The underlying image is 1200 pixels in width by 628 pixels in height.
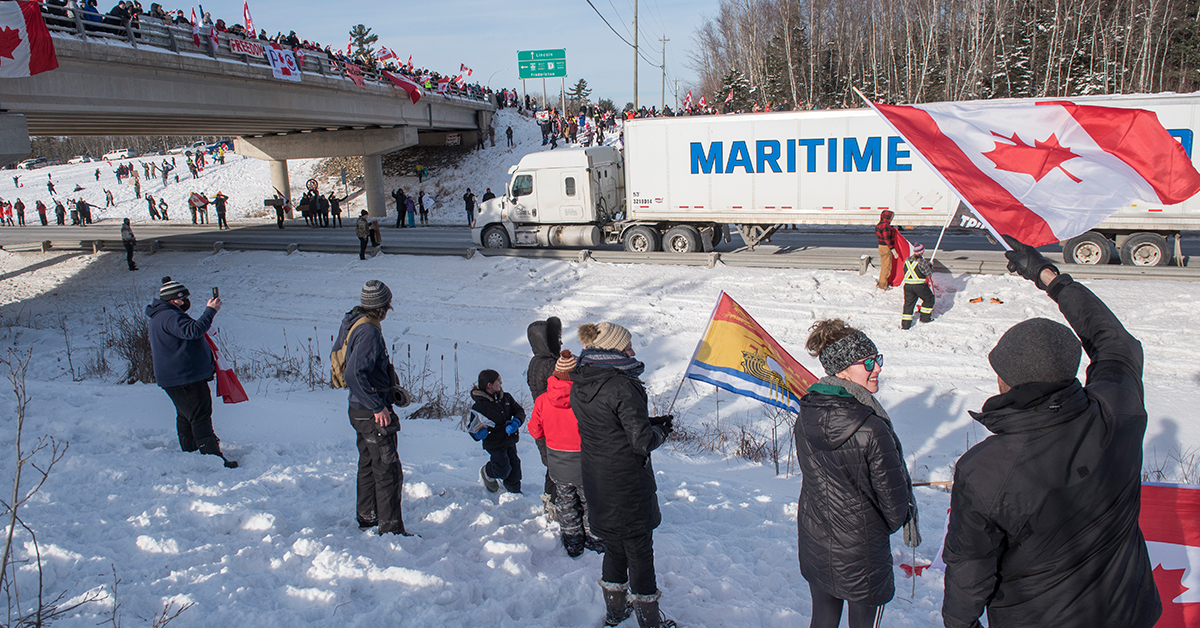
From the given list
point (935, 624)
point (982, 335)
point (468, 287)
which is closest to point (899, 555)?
point (935, 624)

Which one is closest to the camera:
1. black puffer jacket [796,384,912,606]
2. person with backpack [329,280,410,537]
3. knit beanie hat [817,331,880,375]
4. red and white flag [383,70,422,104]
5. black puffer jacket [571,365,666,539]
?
black puffer jacket [796,384,912,606]

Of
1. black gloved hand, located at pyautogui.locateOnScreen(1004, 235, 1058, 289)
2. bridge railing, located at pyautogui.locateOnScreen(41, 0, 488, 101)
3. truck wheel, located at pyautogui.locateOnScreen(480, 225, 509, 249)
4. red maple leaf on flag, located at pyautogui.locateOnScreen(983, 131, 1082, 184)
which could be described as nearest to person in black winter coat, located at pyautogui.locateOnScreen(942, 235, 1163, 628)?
black gloved hand, located at pyautogui.locateOnScreen(1004, 235, 1058, 289)

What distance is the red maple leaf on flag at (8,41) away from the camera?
47.7ft

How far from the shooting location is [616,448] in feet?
11.7

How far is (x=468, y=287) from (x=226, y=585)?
40.0 feet

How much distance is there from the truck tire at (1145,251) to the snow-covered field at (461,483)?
1.34 m

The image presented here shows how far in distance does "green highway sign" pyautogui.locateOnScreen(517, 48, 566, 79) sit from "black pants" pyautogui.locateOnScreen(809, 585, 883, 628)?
5192 centimetres

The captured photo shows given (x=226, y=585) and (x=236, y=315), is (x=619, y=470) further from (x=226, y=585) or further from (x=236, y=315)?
(x=236, y=315)

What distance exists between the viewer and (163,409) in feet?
22.1

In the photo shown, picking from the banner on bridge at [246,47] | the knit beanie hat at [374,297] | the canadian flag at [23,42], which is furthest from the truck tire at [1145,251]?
the banner on bridge at [246,47]

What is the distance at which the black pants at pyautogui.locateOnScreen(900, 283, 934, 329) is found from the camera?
37.0 ft

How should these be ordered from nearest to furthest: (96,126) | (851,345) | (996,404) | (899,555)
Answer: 1. (996,404)
2. (851,345)
3. (899,555)
4. (96,126)

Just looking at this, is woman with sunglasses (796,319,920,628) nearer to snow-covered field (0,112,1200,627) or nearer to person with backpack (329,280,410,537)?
snow-covered field (0,112,1200,627)

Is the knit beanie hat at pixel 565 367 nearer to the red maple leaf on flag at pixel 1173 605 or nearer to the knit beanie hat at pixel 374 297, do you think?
the knit beanie hat at pixel 374 297
